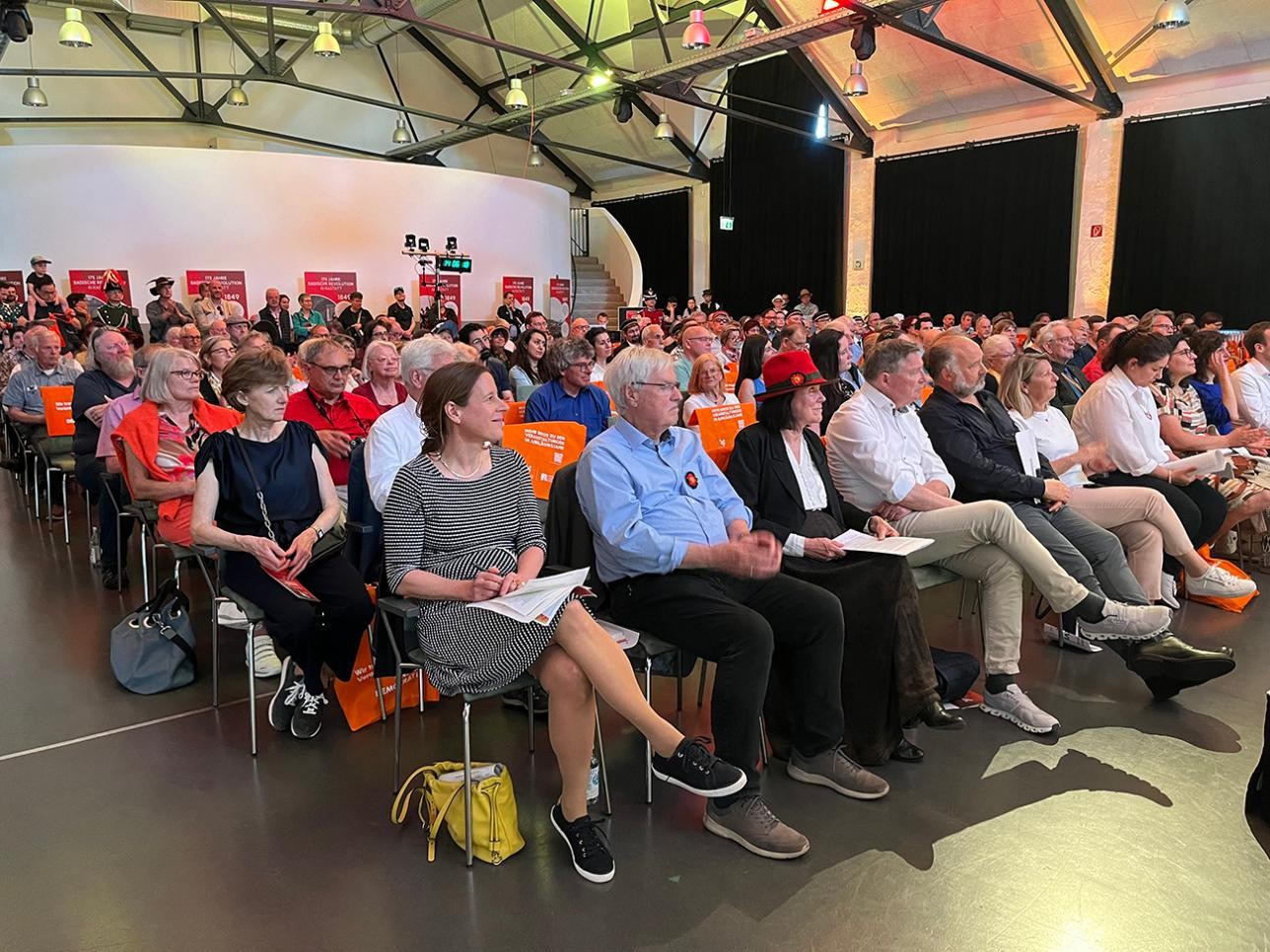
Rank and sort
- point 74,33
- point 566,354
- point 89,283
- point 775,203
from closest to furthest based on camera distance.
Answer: point 566,354 < point 74,33 < point 89,283 < point 775,203

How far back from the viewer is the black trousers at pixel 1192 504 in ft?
12.8

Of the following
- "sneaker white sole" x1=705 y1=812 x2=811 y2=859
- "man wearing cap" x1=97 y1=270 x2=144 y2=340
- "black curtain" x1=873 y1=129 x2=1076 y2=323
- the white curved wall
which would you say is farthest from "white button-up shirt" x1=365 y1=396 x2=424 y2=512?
"black curtain" x1=873 y1=129 x2=1076 y2=323

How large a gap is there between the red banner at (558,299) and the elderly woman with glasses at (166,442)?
12.6 m

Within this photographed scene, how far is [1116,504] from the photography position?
3.60 meters

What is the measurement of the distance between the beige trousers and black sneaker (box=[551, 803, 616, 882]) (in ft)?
5.05

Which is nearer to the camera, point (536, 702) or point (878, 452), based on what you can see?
point (536, 702)

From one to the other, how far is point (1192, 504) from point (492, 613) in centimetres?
340

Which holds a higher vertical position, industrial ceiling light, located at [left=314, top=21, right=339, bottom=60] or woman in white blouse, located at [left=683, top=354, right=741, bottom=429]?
industrial ceiling light, located at [left=314, top=21, right=339, bottom=60]

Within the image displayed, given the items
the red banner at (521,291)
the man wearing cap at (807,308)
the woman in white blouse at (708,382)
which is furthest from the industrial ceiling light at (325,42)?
the woman in white blouse at (708,382)

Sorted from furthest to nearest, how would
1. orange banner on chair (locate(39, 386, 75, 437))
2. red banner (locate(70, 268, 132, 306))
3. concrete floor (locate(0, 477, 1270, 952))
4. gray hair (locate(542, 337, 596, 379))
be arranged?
red banner (locate(70, 268, 132, 306)) < orange banner on chair (locate(39, 386, 75, 437)) < gray hair (locate(542, 337, 596, 379)) < concrete floor (locate(0, 477, 1270, 952))

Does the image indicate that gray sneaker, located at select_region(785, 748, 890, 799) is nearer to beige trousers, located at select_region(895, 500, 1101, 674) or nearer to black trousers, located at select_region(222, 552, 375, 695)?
beige trousers, located at select_region(895, 500, 1101, 674)

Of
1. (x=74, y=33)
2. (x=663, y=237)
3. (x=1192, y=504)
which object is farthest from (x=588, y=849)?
(x=663, y=237)

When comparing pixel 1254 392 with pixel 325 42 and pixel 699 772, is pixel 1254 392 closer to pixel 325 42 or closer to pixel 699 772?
pixel 699 772

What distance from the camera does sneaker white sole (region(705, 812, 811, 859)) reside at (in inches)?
83.3
